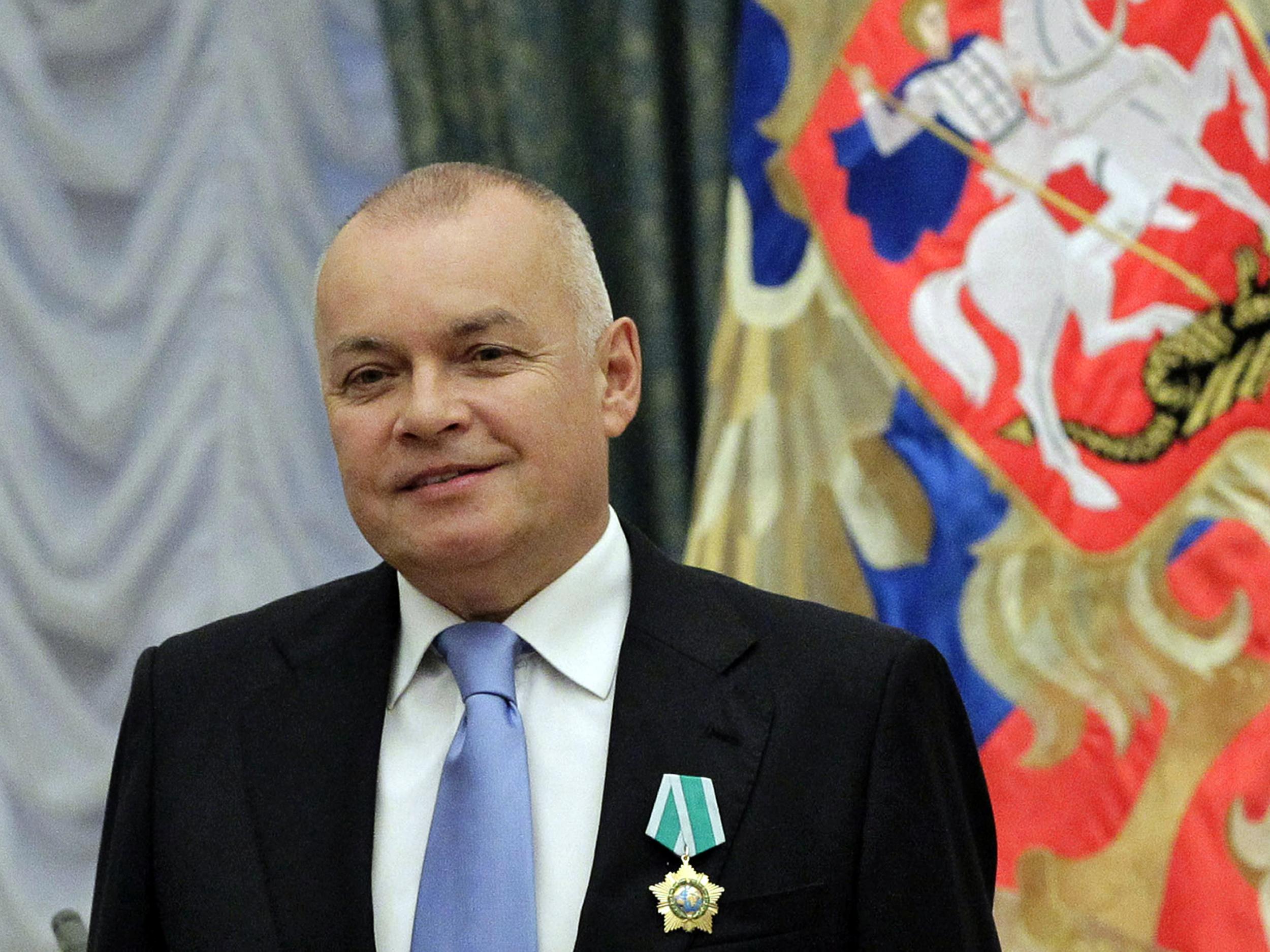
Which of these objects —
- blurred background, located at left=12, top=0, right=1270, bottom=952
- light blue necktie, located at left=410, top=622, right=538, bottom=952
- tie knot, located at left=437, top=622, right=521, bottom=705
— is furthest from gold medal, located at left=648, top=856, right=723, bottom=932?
blurred background, located at left=12, top=0, right=1270, bottom=952

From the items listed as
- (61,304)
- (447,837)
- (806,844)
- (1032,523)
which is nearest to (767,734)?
(806,844)

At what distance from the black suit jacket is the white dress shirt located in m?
0.03

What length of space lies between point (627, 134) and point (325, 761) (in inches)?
86.4

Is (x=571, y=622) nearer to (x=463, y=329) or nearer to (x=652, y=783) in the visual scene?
(x=652, y=783)

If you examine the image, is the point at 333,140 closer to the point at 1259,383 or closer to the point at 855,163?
the point at 855,163

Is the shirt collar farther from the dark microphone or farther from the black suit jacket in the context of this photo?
the dark microphone

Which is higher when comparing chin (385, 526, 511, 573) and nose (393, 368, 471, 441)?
nose (393, 368, 471, 441)

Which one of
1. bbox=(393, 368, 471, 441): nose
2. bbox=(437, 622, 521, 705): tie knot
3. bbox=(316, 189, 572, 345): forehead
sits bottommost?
bbox=(437, 622, 521, 705): tie knot

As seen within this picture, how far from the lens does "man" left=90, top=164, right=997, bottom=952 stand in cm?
162

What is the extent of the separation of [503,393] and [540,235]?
209 millimetres

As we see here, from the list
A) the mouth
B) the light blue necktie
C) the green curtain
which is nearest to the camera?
the light blue necktie

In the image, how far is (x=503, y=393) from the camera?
67.0 inches

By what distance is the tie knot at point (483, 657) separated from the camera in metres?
1.71

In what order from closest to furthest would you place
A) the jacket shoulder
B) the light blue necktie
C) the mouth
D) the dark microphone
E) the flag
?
the light blue necktie
the mouth
the jacket shoulder
the dark microphone
the flag
